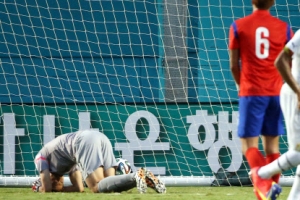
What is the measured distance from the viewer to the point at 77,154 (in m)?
8.08

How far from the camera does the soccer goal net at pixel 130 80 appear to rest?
9250mm

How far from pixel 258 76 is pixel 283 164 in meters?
0.70

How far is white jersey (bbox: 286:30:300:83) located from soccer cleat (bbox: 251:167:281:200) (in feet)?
2.01

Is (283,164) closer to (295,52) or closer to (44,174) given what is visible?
(295,52)

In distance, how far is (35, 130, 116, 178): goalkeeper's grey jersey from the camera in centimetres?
804

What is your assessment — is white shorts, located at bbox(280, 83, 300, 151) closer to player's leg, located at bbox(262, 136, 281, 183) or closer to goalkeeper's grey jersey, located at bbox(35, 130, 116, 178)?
player's leg, located at bbox(262, 136, 281, 183)

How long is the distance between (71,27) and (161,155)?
9.76 ft

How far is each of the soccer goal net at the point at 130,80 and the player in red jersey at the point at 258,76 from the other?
3.62 meters

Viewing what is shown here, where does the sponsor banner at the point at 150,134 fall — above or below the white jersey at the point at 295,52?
below

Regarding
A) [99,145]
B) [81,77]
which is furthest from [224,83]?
[99,145]

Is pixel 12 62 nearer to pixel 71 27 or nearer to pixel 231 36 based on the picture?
pixel 71 27

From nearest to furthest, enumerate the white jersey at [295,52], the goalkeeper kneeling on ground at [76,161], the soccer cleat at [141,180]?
the white jersey at [295,52] → the soccer cleat at [141,180] → the goalkeeper kneeling on ground at [76,161]

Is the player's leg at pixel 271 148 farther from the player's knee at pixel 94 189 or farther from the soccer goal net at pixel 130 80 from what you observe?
the soccer goal net at pixel 130 80

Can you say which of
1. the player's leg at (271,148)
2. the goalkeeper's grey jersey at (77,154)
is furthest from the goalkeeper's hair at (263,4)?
the goalkeeper's grey jersey at (77,154)
